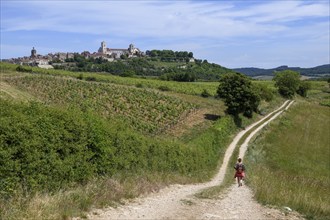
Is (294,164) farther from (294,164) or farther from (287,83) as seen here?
(287,83)

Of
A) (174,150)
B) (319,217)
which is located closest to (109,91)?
(174,150)

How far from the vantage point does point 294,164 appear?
41031mm

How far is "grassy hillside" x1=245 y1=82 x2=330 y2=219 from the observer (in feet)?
44.4

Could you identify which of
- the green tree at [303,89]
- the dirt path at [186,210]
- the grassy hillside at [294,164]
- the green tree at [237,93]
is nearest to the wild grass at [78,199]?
→ the dirt path at [186,210]

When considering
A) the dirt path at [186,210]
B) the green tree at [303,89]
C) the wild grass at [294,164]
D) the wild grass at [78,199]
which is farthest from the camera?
the green tree at [303,89]

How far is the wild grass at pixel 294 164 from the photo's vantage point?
13.5 meters

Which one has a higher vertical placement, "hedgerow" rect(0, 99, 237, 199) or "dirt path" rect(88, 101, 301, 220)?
"hedgerow" rect(0, 99, 237, 199)

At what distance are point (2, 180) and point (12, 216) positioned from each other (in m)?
1.32

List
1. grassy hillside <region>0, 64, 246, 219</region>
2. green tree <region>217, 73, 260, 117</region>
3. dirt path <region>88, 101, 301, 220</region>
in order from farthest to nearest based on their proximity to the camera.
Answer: green tree <region>217, 73, 260, 117</region>
dirt path <region>88, 101, 301, 220</region>
grassy hillside <region>0, 64, 246, 219</region>

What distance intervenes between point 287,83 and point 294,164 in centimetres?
8833

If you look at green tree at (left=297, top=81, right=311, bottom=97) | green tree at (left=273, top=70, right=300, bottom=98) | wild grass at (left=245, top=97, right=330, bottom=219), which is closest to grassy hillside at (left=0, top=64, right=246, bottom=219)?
wild grass at (left=245, top=97, right=330, bottom=219)

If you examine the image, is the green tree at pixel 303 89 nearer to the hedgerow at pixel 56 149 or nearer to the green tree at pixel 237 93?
the green tree at pixel 237 93

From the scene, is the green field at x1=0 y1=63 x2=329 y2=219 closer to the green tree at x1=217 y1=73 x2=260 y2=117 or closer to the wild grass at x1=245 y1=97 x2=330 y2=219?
the wild grass at x1=245 y1=97 x2=330 y2=219

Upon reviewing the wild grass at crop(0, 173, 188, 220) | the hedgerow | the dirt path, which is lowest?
the dirt path
